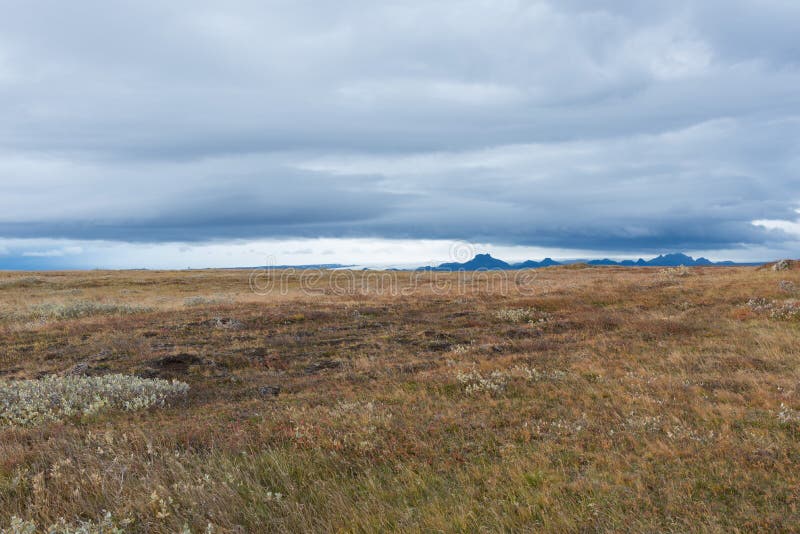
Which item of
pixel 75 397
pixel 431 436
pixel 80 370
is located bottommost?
pixel 80 370

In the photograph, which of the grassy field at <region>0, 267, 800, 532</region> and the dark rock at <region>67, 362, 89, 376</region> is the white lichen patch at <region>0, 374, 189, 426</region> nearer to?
the grassy field at <region>0, 267, 800, 532</region>

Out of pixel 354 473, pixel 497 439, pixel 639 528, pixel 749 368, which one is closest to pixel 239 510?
pixel 354 473

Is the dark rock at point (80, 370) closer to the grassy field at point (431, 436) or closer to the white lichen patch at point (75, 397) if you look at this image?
the grassy field at point (431, 436)

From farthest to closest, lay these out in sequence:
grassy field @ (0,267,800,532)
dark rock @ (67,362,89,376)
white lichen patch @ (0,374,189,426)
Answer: dark rock @ (67,362,89,376), white lichen patch @ (0,374,189,426), grassy field @ (0,267,800,532)

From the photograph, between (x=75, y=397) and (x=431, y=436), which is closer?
(x=431, y=436)

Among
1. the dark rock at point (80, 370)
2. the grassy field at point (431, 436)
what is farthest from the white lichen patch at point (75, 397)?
the dark rock at point (80, 370)

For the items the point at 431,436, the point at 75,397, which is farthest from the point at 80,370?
the point at 431,436

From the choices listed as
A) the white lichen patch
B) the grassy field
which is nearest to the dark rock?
the grassy field

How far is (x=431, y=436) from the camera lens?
28.8 feet

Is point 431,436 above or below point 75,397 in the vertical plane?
above

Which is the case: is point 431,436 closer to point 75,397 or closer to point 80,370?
point 75,397

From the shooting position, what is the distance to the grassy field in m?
6.14

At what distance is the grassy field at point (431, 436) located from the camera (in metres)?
6.14

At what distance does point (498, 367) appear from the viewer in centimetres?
1440
